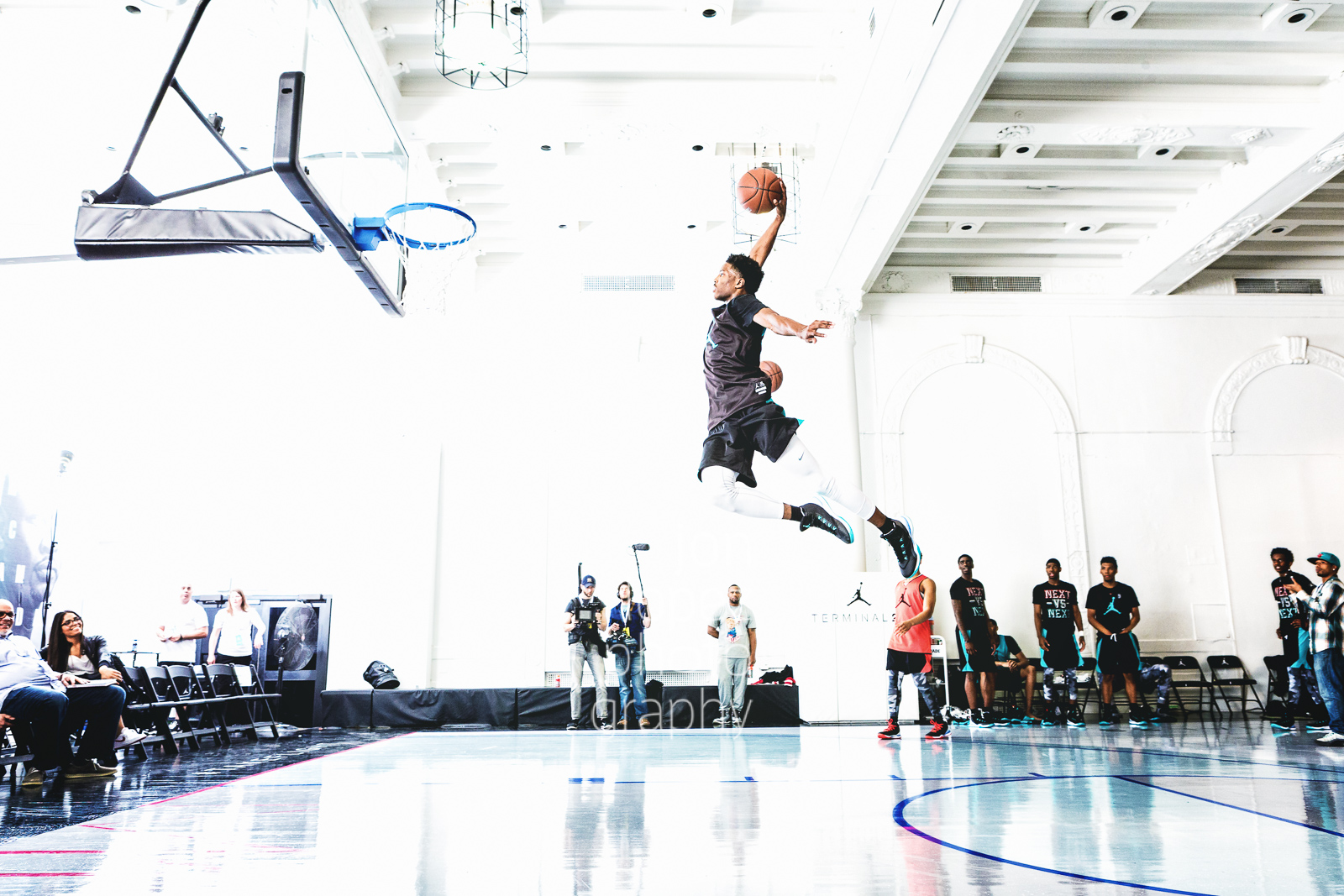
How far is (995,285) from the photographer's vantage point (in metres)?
11.0

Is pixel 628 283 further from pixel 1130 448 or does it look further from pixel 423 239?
pixel 1130 448

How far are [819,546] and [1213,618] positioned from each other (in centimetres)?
455

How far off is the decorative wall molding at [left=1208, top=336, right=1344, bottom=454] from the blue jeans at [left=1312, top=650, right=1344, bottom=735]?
5583mm

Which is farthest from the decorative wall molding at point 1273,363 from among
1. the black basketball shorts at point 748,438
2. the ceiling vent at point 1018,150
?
the black basketball shorts at point 748,438

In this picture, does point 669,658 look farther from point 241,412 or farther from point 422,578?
point 241,412

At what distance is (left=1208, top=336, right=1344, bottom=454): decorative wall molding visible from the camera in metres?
10.6

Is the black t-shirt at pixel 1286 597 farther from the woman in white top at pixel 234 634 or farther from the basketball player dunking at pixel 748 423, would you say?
the woman in white top at pixel 234 634

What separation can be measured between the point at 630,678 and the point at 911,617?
298cm

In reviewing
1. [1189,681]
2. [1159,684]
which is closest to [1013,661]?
[1159,684]

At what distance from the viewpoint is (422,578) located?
10.0 metres

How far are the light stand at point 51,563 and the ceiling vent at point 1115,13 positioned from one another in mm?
10131

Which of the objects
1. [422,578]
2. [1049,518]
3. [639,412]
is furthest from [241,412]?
[1049,518]

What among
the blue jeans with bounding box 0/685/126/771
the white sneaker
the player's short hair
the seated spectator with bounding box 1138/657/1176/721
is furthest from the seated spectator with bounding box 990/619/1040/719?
the blue jeans with bounding box 0/685/126/771

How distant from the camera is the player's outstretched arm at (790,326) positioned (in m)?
5.20
